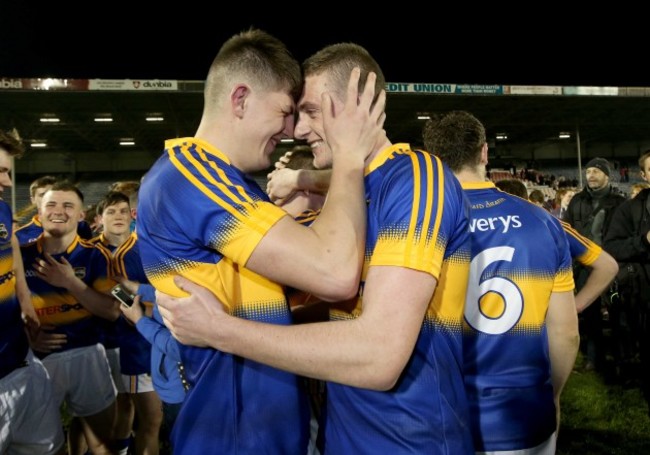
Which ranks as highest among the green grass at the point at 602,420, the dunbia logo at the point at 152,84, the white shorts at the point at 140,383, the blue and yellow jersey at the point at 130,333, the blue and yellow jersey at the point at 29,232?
the dunbia logo at the point at 152,84

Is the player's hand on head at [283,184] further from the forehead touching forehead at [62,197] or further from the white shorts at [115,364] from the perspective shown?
the white shorts at [115,364]

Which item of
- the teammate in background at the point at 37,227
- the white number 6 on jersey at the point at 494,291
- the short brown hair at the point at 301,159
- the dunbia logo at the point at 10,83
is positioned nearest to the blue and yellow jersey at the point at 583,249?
the white number 6 on jersey at the point at 494,291

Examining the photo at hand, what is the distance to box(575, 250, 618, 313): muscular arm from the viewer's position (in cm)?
319

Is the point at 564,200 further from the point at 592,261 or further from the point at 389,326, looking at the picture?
the point at 389,326

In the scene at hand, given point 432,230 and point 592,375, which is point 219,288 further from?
point 592,375

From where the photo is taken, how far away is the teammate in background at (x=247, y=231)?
135cm

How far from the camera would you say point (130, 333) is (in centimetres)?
439

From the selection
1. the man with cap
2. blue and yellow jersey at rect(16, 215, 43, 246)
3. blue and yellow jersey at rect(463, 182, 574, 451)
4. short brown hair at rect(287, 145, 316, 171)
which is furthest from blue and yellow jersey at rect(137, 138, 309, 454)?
the man with cap

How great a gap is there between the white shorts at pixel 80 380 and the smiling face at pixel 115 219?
1268mm

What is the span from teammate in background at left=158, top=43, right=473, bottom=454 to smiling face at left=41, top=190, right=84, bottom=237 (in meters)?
3.08

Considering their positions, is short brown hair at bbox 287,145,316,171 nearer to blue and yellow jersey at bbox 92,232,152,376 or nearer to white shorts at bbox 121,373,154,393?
blue and yellow jersey at bbox 92,232,152,376

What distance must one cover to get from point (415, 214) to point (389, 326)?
0.29 m

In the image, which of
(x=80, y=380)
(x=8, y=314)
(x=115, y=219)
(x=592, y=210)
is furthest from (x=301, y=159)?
(x=592, y=210)

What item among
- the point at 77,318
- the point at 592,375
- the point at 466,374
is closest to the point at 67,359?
the point at 77,318
